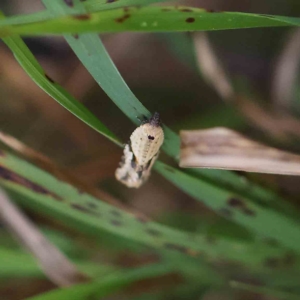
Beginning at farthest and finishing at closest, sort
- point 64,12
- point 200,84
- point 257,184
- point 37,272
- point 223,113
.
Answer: point 200,84 → point 223,113 → point 37,272 → point 257,184 → point 64,12

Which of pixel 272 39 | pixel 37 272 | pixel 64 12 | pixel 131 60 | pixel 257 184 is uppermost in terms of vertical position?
pixel 272 39

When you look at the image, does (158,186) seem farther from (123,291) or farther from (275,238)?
(275,238)

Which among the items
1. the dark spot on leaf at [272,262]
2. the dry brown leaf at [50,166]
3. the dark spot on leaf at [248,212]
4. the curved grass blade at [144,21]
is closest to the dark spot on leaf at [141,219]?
the dry brown leaf at [50,166]

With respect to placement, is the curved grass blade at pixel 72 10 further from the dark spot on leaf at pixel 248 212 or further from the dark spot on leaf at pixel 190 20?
the dark spot on leaf at pixel 248 212

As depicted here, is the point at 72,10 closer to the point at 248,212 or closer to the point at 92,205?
the point at 92,205

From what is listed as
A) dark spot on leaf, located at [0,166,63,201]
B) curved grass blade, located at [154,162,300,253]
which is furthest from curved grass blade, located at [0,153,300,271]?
curved grass blade, located at [154,162,300,253]

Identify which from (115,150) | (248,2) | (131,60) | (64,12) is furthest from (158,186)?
(64,12)
